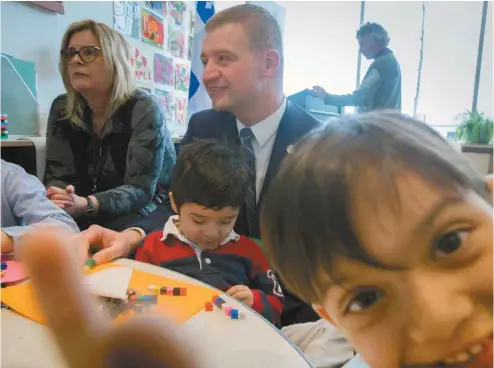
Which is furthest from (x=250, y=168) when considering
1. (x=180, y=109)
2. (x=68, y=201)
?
(x=180, y=109)

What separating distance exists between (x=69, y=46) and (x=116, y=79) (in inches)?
5.5

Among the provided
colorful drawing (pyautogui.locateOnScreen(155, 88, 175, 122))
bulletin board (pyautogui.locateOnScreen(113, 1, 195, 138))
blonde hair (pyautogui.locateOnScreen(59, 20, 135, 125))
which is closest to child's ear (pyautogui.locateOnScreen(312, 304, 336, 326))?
blonde hair (pyautogui.locateOnScreen(59, 20, 135, 125))

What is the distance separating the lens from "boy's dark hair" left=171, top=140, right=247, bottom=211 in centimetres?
62

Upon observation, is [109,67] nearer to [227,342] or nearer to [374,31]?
[374,31]

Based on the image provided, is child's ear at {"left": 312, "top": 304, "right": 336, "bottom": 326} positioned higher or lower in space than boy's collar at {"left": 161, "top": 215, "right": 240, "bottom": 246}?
higher

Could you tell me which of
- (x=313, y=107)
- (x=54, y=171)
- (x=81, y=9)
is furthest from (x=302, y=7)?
(x=54, y=171)

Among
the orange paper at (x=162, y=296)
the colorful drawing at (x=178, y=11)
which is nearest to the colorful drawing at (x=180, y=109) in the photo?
the colorful drawing at (x=178, y=11)

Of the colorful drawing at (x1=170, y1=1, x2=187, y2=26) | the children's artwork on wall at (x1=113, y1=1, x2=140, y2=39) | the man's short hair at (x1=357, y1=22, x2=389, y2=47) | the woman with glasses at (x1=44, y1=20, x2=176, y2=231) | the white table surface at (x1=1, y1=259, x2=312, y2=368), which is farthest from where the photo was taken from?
the colorful drawing at (x1=170, y1=1, x2=187, y2=26)

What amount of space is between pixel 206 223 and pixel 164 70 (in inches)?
61.0

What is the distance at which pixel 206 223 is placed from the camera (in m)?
0.64

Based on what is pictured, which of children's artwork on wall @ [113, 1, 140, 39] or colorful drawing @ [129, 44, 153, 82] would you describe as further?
colorful drawing @ [129, 44, 153, 82]

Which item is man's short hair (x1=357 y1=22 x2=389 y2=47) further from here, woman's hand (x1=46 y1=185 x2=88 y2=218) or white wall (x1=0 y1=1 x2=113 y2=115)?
white wall (x1=0 y1=1 x2=113 y2=115)

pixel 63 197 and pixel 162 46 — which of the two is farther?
pixel 162 46

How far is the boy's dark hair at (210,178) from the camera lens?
62 centimetres
